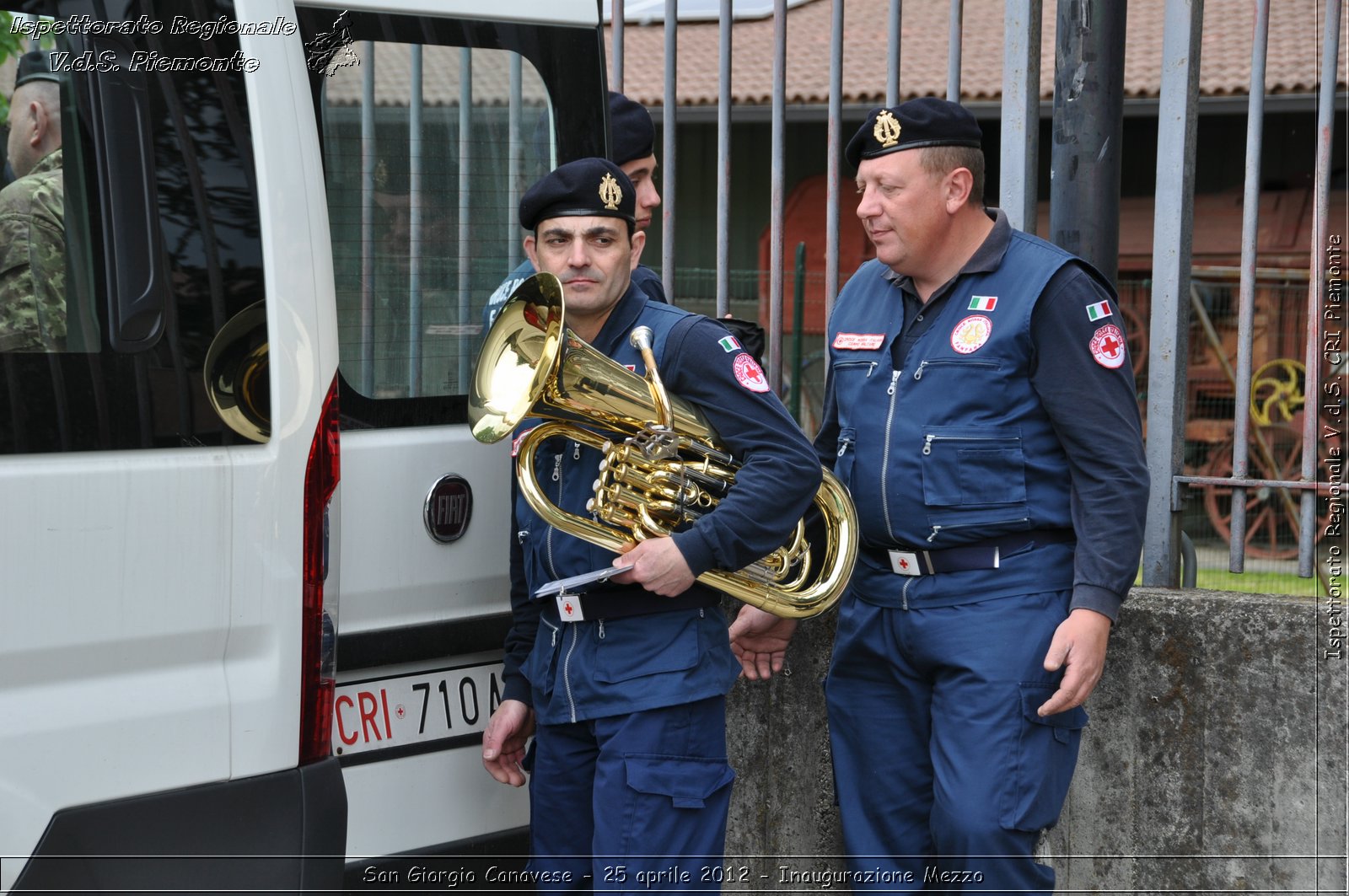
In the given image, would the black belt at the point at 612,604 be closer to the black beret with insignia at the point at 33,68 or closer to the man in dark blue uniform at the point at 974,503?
the man in dark blue uniform at the point at 974,503

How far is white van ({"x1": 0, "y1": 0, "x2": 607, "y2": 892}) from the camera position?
210 centimetres

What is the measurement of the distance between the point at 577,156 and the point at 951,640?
4.24 feet

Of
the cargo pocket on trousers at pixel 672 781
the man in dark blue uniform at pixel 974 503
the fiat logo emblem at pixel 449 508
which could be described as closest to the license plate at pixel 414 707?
the fiat logo emblem at pixel 449 508

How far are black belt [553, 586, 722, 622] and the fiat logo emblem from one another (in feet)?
0.89

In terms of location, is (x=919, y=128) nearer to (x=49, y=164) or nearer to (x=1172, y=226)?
(x=1172, y=226)

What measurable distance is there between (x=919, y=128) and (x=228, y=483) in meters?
1.46

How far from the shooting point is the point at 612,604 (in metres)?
2.68

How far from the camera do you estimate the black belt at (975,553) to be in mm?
2760

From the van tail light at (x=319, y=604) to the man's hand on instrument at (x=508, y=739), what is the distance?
1.54 feet

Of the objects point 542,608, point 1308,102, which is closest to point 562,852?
point 542,608

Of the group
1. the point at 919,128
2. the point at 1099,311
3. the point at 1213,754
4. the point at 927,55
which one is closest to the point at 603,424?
the point at 919,128

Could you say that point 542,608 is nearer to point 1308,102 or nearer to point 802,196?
point 1308,102

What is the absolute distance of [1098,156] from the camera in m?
3.57

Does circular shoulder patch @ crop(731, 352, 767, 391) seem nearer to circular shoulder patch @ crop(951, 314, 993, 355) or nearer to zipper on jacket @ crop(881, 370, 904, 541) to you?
zipper on jacket @ crop(881, 370, 904, 541)
